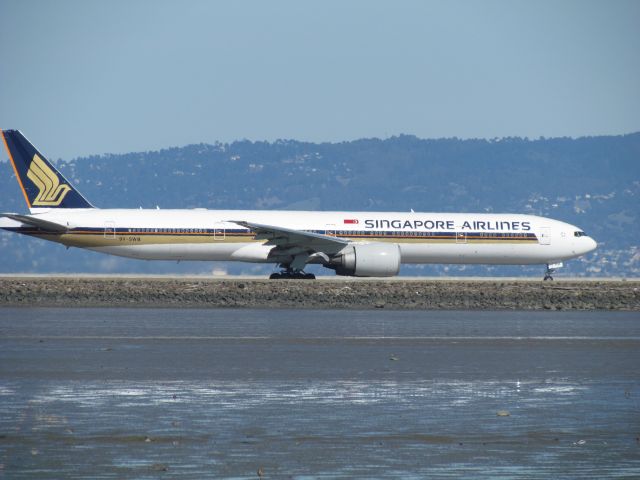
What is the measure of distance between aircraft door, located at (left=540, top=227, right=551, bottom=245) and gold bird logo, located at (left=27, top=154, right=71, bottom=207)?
20.7 metres

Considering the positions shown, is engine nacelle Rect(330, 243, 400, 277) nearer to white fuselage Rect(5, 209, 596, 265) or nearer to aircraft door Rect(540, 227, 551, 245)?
white fuselage Rect(5, 209, 596, 265)

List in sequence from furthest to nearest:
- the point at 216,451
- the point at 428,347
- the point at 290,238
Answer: the point at 290,238 < the point at 428,347 < the point at 216,451

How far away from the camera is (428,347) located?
86.5ft

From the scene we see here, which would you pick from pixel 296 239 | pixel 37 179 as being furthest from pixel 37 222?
pixel 296 239

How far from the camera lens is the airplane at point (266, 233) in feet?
165

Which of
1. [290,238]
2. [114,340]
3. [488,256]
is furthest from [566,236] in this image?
[114,340]

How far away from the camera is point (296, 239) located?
50406 mm

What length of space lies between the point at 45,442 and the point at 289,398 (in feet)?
15.2

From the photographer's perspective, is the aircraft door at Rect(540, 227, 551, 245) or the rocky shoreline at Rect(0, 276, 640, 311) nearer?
the rocky shoreline at Rect(0, 276, 640, 311)

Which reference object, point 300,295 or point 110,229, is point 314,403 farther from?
point 110,229

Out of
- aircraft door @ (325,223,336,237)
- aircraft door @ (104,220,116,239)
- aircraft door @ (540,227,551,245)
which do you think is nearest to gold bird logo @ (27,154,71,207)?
aircraft door @ (104,220,116,239)

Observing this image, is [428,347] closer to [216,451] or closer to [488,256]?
[216,451]

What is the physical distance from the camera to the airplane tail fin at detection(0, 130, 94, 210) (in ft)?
176

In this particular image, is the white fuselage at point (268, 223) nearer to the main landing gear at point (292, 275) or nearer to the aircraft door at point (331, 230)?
the aircraft door at point (331, 230)
